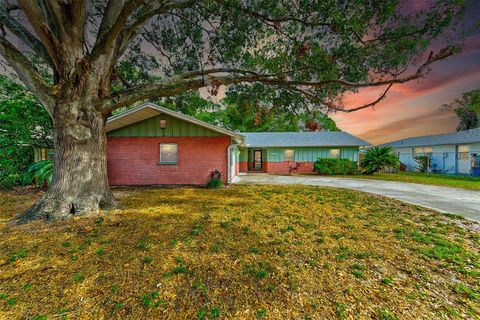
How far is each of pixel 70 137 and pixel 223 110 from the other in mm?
26744

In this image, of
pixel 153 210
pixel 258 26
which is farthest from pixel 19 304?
pixel 258 26

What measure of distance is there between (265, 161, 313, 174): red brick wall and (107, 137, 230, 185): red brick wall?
9.42 meters

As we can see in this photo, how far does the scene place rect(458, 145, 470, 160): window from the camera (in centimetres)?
1770

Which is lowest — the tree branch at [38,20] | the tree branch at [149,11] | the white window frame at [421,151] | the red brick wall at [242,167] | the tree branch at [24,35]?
the red brick wall at [242,167]

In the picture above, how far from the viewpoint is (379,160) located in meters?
16.3

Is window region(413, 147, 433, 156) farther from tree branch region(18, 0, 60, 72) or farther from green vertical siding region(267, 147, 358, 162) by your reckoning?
tree branch region(18, 0, 60, 72)

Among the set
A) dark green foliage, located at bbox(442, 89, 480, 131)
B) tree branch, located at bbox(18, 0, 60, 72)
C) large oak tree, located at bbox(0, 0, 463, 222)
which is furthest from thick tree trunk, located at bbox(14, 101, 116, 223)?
dark green foliage, located at bbox(442, 89, 480, 131)

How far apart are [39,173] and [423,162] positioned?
31623mm

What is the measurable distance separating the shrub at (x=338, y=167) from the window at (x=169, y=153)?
12.9 metres

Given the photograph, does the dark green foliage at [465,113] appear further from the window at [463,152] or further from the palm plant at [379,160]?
the palm plant at [379,160]

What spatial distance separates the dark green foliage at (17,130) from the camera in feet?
27.7

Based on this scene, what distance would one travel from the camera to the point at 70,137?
15.9ft

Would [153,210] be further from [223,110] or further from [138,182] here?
[223,110]

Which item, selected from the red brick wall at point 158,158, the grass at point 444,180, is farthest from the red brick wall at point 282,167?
the red brick wall at point 158,158
